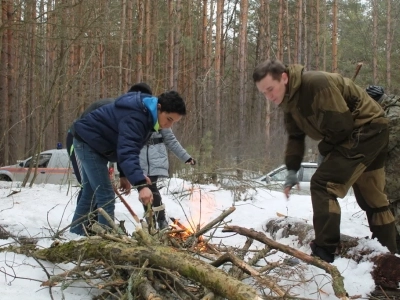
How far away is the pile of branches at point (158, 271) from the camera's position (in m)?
2.38

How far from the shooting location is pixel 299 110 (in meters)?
3.25

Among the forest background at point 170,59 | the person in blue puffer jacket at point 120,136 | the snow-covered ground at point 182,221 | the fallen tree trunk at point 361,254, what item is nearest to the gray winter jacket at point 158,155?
the snow-covered ground at point 182,221

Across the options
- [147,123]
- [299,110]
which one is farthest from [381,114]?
[147,123]

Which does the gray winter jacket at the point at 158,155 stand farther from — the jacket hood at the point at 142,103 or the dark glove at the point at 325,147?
the dark glove at the point at 325,147

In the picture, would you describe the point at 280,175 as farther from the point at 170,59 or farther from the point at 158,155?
the point at 170,59

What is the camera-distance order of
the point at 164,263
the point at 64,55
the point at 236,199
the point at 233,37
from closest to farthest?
the point at 164,263 < the point at 236,199 < the point at 64,55 < the point at 233,37

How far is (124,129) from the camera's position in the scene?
336cm

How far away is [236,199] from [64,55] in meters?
4.00

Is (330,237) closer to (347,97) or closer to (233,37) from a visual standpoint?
(347,97)

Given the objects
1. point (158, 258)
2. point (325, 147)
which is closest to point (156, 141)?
point (325, 147)

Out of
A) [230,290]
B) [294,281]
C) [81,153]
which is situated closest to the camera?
[230,290]

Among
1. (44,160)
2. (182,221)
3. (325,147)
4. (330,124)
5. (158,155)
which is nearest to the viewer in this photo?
(330,124)

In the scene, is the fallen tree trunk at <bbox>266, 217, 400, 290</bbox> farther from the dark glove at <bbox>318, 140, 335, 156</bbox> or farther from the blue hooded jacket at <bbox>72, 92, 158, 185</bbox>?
the blue hooded jacket at <bbox>72, 92, 158, 185</bbox>

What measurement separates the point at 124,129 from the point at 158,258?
1.13 metres
